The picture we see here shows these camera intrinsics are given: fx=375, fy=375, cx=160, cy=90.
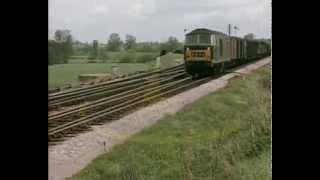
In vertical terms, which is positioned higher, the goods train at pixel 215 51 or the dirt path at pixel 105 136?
the goods train at pixel 215 51

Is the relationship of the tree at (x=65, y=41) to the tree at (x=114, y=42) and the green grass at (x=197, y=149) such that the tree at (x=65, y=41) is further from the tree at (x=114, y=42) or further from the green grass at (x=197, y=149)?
the green grass at (x=197, y=149)

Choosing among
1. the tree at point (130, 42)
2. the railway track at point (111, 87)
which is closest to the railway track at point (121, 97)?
the railway track at point (111, 87)

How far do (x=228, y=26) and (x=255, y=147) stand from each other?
35 centimetres

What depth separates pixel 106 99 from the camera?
1.14m

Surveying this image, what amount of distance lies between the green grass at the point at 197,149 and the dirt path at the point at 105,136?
20 millimetres

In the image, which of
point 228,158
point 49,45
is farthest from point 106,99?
point 228,158

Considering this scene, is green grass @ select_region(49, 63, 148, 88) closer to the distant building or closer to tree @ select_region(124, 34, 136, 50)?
tree @ select_region(124, 34, 136, 50)

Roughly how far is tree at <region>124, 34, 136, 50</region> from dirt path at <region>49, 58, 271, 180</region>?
7.5 inches

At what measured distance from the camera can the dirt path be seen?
39.9 inches

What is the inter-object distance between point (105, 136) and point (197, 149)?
273mm

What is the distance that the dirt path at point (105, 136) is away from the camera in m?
1.01
